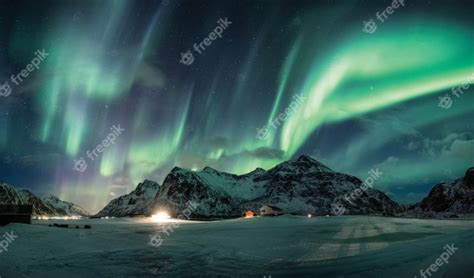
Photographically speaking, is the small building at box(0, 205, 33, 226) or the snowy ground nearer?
the snowy ground

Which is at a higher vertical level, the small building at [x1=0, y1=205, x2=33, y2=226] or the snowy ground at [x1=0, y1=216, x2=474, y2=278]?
the snowy ground at [x1=0, y1=216, x2=474, y2=278]

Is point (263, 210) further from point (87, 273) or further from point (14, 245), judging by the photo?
point (87, 273)

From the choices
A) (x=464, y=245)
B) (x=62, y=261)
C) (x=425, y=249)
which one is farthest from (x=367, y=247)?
(x=62, y=261)

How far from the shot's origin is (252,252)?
14141mm

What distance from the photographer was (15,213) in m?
32.5

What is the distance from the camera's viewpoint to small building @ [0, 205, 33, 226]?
3010 centimetres

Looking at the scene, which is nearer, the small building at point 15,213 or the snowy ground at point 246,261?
the snowy ground at point 246,261

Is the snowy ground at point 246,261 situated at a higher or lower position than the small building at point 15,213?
higher

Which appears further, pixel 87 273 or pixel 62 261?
pixel 62 261

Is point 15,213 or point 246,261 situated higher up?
point 246,261

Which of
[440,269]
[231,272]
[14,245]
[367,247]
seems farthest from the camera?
[14,245]

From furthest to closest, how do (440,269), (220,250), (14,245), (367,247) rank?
(14,245)
(220,250)
(367,247)
(440,269)

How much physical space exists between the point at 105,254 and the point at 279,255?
7542 millimetres

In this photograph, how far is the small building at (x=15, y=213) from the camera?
3010 cm
